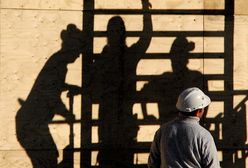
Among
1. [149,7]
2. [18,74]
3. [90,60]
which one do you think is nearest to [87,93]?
[90,60]

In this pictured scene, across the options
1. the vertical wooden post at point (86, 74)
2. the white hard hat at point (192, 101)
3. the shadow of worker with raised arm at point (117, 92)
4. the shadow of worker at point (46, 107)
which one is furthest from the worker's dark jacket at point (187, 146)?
the shadow of worker at point (46, 107)

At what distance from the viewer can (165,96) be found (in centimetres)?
748

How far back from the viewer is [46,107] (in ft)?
24.0

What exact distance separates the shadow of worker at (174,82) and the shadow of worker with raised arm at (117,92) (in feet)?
1.12

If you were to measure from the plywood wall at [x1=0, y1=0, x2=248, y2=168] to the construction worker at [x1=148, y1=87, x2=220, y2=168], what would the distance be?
6.70 ft

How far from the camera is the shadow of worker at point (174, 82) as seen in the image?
7.47m

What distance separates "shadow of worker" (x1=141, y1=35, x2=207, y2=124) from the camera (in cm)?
747

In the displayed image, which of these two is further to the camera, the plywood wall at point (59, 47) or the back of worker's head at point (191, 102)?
the plywood wall at point (59, 47)

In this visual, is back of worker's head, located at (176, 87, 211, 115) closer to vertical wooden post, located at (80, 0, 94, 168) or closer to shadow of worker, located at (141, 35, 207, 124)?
shadow of worker, located at (141, 35, 207, 124)

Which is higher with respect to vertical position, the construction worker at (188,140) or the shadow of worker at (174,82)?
the shadow of worker at (174,82)

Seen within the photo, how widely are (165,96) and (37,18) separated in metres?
2.17

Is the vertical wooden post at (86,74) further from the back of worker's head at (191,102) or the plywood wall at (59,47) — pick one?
the back of worker's head at (191,102)

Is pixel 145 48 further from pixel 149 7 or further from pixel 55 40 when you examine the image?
pixel 55 40

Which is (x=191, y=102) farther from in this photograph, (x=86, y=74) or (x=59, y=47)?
(x=59, y=47)
